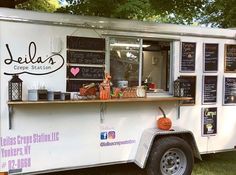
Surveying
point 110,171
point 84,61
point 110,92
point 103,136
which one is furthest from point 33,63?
point 110,171

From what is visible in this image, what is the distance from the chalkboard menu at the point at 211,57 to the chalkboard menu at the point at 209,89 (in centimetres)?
16

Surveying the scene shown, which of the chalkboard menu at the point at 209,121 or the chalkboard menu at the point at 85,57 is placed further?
the chalkboard menu at the point at 209,121

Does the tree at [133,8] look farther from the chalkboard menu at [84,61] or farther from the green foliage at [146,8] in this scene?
the chalkboard menu at [84,61]

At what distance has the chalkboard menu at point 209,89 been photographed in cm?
584

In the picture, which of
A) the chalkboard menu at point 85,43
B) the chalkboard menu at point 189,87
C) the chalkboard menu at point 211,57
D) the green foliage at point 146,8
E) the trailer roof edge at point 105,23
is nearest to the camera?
the trailer roof edge at point 105,23

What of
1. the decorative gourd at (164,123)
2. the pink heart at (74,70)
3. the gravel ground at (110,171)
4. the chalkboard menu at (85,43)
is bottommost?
the gravel ground at (110,171)

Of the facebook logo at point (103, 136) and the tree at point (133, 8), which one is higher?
the tree at point (133, 8)

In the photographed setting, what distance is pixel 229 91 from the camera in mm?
6086

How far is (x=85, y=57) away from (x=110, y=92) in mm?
641

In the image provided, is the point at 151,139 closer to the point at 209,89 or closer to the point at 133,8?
the point at 209,89

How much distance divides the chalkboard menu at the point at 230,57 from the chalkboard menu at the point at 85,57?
2.43 metres

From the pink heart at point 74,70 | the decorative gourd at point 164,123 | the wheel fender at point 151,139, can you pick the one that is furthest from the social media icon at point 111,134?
the pink heart at point 74,70

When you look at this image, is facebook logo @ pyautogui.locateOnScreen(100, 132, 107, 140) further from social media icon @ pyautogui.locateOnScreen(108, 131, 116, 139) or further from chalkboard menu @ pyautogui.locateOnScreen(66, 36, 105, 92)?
chalkboard menu @ pyautogui.locateOnScreen(66, 36, 105, 92)

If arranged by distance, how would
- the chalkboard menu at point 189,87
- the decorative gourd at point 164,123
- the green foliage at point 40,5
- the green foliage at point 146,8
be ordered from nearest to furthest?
1. the decorative gourd at point 164,123
2. the chalkboard menu at point 189,87
3. the green foliage at point 146,8
4. the green foliage at point 40,5
